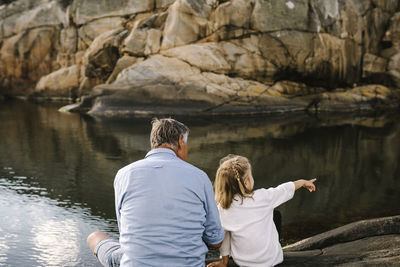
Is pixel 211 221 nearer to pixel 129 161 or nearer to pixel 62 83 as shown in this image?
pixel 129 161

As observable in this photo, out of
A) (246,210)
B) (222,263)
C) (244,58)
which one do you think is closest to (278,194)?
(246,210)

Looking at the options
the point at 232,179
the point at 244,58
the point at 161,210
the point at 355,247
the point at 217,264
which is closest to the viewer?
the point at 161,210

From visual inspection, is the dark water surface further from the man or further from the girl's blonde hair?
the man

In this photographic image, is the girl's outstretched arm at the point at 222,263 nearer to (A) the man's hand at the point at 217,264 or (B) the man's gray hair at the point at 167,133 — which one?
(A) the man's hand at the point at 217,264

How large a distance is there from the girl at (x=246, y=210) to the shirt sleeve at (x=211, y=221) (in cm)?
36

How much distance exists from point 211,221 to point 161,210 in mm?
509

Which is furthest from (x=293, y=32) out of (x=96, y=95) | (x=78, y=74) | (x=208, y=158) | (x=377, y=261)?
(x=377, y=261)

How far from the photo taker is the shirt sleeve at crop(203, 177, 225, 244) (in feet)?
9.84

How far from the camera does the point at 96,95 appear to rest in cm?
2603

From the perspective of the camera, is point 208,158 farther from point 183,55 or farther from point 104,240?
point 183,55

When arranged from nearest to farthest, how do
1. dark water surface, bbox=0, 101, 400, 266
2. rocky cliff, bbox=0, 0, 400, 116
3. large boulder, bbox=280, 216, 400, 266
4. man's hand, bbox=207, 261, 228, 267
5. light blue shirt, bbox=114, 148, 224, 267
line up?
1. light blue shirt, bbox=114, 148, 224, 267
2. man's hand, bbox=207, 261, 228, 267
3. large boulder, bbox=280, 216, 400, 266
4. dark water surface, bbox=0, 101, 400, 266
5. rocky cliff, bbox=0, 0, 400, 116

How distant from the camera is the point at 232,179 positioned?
11.7ft

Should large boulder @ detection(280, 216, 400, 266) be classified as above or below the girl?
below

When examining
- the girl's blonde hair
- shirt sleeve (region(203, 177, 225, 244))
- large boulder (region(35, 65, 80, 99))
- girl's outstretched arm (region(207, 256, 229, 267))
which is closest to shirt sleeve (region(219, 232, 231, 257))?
girl's outstretched arm (region(207, 256, 229, 267))
